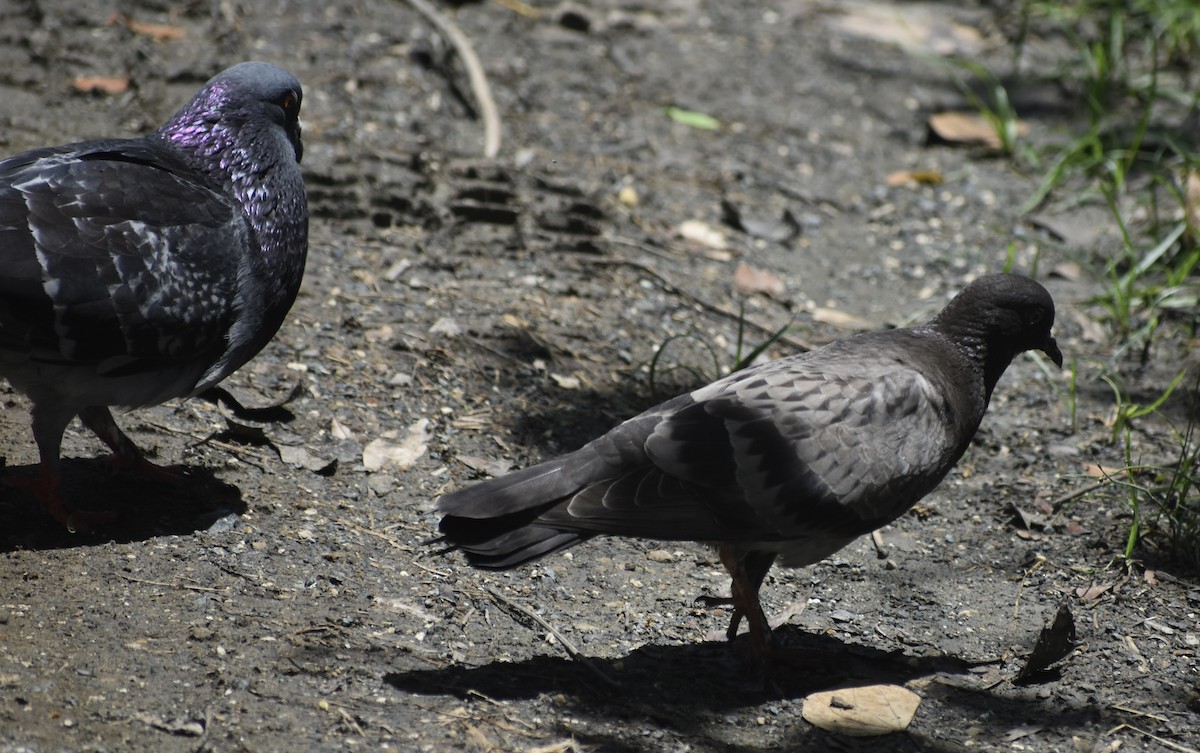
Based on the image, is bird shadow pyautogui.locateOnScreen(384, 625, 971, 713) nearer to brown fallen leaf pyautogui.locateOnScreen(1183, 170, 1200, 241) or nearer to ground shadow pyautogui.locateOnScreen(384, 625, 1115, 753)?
ground shadow pyautogui.locateOnScreen(384, 625, 1115, 753)

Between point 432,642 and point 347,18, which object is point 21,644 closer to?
point 432,642

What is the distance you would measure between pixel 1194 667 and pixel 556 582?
209cm

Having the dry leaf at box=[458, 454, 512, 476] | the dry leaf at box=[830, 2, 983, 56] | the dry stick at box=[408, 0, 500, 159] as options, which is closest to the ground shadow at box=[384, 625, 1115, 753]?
the dry leaf at box=[458, 454, 512, 476]

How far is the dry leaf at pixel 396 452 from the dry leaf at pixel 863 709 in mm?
1781

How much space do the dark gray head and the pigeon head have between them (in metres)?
2.57

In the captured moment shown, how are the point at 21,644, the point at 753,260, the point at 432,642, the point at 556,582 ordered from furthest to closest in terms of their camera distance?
the point at 753,260
the point at 556,582
the point at 432,642
the point at 21,644

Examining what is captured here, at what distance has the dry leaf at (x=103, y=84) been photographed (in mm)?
6574

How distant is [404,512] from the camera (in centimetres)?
432

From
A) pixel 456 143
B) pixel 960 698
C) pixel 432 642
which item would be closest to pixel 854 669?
pixel 960 698

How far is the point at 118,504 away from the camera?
160 inches

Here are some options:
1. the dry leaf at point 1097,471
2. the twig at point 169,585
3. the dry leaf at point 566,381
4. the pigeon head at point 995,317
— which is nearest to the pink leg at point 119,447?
the twig at point 169,585

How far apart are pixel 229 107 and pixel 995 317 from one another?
2.82m

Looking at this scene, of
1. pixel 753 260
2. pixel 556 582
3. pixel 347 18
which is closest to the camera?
pixel 556 582

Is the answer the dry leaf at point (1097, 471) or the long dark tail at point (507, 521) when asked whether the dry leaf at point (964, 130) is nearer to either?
the dry leaf at point (1097, 471)
